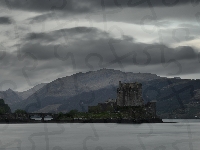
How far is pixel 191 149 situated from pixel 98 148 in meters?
20.1

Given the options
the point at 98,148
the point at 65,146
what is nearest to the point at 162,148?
the point at 98,148

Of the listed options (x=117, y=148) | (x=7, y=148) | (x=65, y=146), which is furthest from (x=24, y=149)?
(x=117, y=148)

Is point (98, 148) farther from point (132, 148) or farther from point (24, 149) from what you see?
point (24, 149)

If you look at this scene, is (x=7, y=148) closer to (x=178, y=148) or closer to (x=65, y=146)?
(x=65, y=146)

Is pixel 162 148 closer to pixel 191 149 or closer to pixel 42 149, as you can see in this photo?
pixel 191 149

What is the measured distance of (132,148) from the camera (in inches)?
4464

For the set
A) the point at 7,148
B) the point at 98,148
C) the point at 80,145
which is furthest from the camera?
the point at 80,145

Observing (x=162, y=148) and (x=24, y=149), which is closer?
(x=24, y=149)

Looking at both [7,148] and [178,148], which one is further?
[178,148]

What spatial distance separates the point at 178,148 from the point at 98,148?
1791 cm

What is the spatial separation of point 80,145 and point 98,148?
9353mm

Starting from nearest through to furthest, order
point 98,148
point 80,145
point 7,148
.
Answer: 1. point 7,148
2. point 98,148
3. point 80,145

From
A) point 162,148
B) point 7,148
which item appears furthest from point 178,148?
point 7,148

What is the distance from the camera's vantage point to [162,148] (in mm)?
115625
